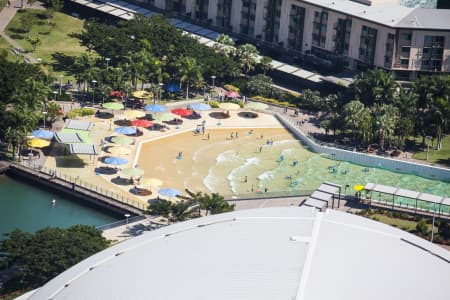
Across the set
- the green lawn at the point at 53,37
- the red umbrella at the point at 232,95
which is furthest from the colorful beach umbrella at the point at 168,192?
the green lawn at the point at 53,37

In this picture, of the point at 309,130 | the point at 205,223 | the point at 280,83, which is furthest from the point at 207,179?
the point at 205,223

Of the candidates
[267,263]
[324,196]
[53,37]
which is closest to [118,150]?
[324,196]

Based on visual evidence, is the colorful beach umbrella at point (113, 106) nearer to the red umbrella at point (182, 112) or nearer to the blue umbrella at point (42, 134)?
the red umbrella at point (182, 112)

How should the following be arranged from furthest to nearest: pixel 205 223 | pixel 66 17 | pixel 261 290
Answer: pixel 66 17, pixel 205 223, pixel 261 290

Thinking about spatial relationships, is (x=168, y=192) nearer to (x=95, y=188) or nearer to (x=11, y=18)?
(x=95, y=188)

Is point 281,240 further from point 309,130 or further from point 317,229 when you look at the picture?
point 309,130

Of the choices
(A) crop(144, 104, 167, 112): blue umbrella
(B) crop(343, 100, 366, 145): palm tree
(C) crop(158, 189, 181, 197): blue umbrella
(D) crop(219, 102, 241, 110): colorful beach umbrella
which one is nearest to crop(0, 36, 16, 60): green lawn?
(A) crop(144, 104, 167, 112): blue umbrella
